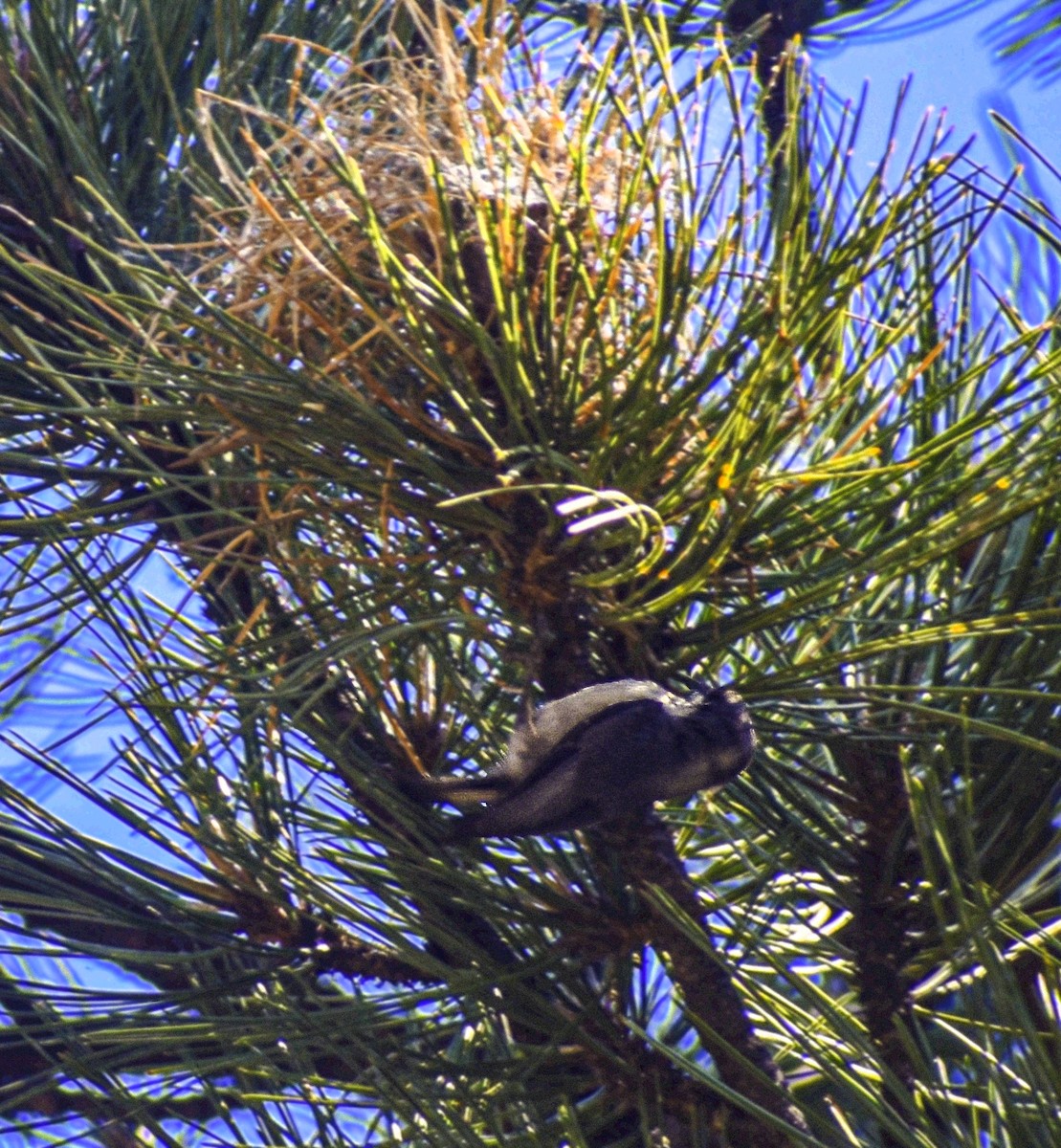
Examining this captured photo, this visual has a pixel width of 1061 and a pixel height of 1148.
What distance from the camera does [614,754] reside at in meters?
0.49

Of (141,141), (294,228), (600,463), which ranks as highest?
(141,141)

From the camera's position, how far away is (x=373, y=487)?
550 mm

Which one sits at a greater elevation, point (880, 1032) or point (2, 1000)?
point (2, 1000)

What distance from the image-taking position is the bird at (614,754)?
49cm

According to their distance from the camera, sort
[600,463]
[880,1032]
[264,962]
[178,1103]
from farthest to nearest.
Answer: [178,1103] → [264,962] → [880,1032] → [600,463]

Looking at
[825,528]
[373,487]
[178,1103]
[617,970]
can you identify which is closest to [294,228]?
[373,487]

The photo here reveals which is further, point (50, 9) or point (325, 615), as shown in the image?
point (50, 9)

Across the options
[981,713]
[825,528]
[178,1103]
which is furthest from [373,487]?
[178,1103]

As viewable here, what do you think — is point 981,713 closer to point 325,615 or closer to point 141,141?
point 325,615

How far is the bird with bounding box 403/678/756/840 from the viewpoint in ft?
1.59

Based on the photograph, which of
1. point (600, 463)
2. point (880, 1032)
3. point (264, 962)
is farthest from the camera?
point (264, 962)

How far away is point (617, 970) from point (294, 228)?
35 cm

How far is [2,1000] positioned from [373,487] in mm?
321

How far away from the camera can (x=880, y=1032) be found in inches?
24.6
